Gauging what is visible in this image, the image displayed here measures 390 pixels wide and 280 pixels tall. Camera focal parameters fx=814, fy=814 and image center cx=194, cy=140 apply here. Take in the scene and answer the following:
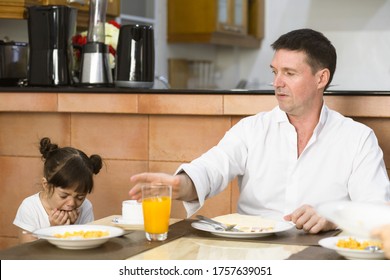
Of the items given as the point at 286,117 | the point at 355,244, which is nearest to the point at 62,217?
the point at 286,117

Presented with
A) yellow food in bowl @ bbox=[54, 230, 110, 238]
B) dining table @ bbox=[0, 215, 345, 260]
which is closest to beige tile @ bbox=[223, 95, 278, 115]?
dining table @ bbox=[0, 215, 345, 260]

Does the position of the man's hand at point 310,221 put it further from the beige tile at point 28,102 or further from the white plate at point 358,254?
the beige tile at point 28,102

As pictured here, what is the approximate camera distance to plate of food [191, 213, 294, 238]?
70.9 inches

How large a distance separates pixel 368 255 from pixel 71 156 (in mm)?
1110

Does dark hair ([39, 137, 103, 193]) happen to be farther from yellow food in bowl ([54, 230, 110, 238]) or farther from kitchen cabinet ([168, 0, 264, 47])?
kitchen cabinet ([168, 0, 264, 47])

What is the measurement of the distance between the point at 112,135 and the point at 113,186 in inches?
7.9

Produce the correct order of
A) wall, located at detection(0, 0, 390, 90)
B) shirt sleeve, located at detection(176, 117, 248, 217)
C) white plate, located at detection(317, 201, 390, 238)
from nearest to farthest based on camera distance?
1. white plate, located at detection(317, 201, 390, 238)
2. shirt sleeve, located at detection(176, 117, 248, 217)
3. wall, located at detection(0, 0, 390, 90)

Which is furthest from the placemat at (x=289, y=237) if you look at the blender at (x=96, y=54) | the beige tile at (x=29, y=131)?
the blender at (x=96, y=54)

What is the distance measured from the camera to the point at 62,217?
2311mm

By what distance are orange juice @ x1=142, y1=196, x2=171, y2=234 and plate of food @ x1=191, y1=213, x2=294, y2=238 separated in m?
0.12

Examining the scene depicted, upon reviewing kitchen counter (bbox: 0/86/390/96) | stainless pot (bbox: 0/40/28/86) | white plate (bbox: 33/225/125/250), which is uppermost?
stainless pot (bbox: 0/40/28/86)

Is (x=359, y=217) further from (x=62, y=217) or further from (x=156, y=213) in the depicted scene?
(x=62, y=217)

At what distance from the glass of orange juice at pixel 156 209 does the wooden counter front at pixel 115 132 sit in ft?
3.92
